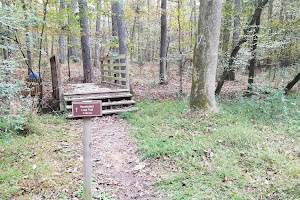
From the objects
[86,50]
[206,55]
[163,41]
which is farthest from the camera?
[163,41]

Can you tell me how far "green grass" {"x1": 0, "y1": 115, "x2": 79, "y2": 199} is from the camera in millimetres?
2687

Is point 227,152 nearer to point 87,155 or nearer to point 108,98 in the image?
point 87,155

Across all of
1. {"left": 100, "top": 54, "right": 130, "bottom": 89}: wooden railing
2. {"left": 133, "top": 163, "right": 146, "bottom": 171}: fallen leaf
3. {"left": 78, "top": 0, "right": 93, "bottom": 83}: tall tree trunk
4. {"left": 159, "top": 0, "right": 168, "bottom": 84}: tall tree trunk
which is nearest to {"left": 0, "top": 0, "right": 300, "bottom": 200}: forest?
{"left": 133, "top": 163, "right": 146, "bottom": 171}: fallen leaf

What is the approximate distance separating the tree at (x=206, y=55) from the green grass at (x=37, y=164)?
3.61m

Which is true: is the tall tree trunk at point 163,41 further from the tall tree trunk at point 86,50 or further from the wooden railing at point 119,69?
the tall tree trunk at point 86,50

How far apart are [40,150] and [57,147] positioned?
1.08 feet

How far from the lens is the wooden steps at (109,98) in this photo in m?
6.77

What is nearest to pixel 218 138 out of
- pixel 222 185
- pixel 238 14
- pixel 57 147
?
pixel 222 185

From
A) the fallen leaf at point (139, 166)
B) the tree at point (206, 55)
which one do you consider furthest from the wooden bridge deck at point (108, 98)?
the fallen leaf at point (139, 166)

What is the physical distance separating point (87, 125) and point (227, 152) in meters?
2.59

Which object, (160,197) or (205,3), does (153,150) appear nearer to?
(160,197)

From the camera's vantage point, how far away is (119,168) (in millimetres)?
3617

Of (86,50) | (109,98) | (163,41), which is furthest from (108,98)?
(163,41)

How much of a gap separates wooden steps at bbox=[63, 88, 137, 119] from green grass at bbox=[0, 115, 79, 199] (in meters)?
2.12
